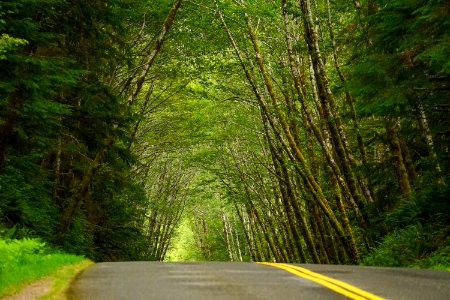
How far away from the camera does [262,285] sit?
23.1 feet

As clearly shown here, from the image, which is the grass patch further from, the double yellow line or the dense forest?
the double yellow line

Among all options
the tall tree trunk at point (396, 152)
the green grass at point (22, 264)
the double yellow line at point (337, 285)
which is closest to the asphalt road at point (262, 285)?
the double yellow line at point (337, 285)

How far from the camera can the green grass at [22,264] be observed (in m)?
7.23

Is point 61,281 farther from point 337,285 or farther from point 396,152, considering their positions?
point 396,152

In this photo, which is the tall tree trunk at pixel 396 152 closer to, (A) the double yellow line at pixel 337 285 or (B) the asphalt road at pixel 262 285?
(B) the asphalt road at pixel 262 285

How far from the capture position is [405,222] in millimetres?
13453

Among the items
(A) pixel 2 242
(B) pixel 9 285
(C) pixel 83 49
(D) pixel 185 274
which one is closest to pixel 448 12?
(D) pixel 185 274

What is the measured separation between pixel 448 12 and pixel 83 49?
32.7ft

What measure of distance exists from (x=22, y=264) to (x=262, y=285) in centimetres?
453

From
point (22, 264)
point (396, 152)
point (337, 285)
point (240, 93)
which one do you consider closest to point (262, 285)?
point (337, 285)

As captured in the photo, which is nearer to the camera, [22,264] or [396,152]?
[22,264]

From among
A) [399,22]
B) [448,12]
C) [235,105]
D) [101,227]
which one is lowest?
[101,227]

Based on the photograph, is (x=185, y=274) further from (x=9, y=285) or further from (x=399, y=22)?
(x=399, y=22)

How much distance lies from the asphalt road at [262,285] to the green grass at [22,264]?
2.21 ft
